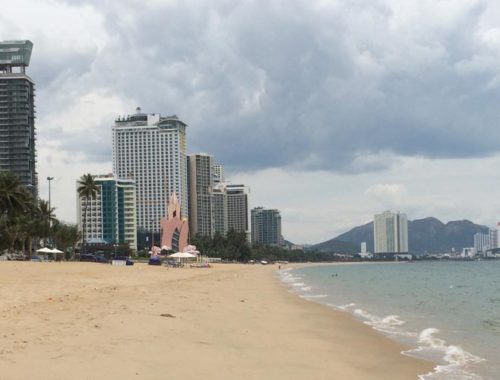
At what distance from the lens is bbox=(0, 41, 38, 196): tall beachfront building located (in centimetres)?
15338

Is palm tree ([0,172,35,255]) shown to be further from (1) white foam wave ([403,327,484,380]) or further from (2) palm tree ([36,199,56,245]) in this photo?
(1) white foam wave ([403,327,484,380])

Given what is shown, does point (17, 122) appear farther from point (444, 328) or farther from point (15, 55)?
point (444, 328)

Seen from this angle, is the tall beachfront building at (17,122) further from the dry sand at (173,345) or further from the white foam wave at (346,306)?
the dry sand at (173,345)

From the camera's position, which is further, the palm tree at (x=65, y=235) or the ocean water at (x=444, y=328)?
the palm tree at (x=65, y=235)

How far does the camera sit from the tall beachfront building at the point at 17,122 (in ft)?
503

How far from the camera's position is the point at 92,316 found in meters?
15.4

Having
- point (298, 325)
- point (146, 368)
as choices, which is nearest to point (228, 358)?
point (146, 368)

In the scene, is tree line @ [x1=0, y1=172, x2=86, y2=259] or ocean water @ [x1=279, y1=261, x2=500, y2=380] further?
tree line @ [x1=0, y1=172, x2=86, y2=259]

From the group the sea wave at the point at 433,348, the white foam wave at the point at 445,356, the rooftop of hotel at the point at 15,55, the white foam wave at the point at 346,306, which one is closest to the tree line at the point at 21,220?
the white foam wave at the point at 346,306

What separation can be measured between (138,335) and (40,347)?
3.00m

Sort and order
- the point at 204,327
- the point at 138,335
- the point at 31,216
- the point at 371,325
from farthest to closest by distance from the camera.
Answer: the point at 31,216, the point at 371,325, the point at 204,327, the point at 138,335

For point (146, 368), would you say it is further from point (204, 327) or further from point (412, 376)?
point (204, 327)

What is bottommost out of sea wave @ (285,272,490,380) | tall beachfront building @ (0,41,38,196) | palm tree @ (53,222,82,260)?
sea wave @ (285,272,490,380)

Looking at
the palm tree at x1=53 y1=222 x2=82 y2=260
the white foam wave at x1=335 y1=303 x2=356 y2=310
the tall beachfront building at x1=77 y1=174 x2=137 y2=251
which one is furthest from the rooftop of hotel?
the white foam wave at x1=335 y1=303 x2=356 y2=310
